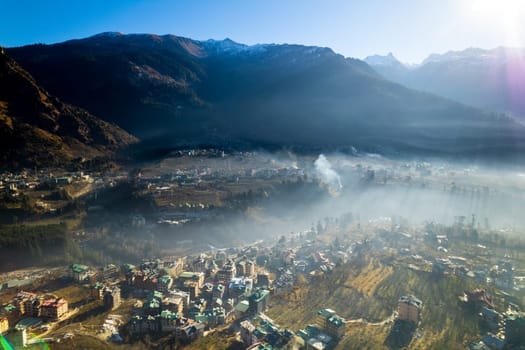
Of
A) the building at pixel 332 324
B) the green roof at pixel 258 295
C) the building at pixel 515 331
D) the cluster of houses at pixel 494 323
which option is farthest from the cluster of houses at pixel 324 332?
the building at pixel 515 331

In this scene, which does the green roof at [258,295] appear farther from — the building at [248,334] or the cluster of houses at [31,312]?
the cluster of houses at [31,312]

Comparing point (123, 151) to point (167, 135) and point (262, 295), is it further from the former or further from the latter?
point (262, 295)

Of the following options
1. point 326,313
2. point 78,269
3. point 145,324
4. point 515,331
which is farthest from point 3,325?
point 515,331

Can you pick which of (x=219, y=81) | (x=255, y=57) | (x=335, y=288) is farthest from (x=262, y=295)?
(x=255, y=57)

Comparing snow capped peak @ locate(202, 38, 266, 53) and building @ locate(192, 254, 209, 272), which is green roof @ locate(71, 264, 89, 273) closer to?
building @ locate(192, 254, 209, 272)

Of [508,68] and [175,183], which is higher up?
[508,68]

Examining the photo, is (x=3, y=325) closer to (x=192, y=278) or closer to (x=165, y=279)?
(x=165, y=279)

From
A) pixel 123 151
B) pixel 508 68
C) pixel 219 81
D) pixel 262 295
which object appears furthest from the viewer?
pixel 219 81
